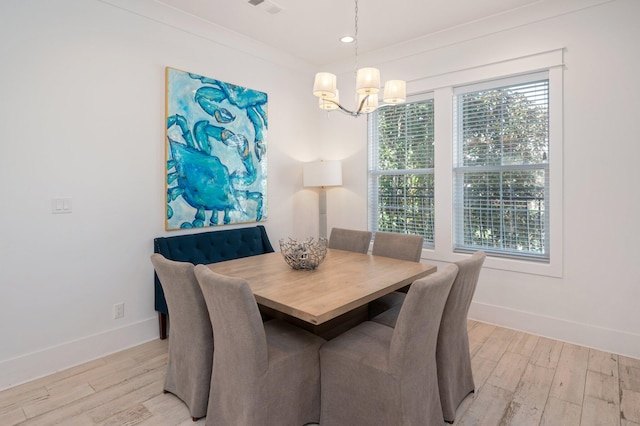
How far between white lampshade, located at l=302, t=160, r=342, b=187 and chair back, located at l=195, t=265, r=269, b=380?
256cm

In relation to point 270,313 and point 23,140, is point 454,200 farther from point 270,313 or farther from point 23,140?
point 23,140

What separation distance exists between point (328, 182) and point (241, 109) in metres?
1.25

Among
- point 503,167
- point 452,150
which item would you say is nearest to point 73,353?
point 452,150

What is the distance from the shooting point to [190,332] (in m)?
2.01

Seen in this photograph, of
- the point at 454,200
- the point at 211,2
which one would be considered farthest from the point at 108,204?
the point at 454,200

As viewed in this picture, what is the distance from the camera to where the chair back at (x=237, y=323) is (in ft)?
5.35

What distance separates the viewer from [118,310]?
2965 millimetres

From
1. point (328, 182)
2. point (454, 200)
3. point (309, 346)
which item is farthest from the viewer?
point (328, 182)

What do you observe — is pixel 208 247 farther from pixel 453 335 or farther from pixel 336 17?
pixel 336 17

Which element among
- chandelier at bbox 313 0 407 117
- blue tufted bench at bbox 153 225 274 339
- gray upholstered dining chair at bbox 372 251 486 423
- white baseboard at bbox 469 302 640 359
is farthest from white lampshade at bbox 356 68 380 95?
white baseboard at bbox 469 302 640 359

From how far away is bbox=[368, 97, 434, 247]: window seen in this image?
3.94 meters

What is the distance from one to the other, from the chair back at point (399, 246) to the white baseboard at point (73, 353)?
2.11 meters

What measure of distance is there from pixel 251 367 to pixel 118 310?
6.07 ft

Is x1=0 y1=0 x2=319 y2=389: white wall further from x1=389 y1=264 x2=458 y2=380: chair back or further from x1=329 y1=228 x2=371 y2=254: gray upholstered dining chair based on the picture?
x1=389 y1=264 x2=458 y2=380: chair back
